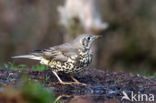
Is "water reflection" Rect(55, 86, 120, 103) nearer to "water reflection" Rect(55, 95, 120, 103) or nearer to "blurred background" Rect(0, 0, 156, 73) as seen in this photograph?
"water reflection" Rect(55, 95, 120, 103)

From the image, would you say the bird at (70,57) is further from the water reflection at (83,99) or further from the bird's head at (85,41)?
the water reflection at (83,99)

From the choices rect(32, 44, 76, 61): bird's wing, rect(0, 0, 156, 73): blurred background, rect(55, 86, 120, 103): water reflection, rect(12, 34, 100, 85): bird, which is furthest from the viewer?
rect(0, 0, 156, 73): blurred background

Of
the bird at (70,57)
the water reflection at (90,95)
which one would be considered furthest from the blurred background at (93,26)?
the water reflection at (90,95)

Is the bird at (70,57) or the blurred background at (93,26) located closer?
the bird at (70,57)

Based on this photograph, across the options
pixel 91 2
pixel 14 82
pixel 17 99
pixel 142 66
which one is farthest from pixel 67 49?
pixel 142 66

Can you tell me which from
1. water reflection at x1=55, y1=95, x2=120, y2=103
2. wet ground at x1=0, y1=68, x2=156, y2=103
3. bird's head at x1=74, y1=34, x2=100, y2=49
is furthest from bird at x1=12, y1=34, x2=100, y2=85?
water reflection at x1=55, y1=95, x2=120, y2=103

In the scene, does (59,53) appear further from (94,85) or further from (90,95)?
(90,95)

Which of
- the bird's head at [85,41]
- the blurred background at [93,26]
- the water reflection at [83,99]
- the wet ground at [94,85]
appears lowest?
the water reflection at [83,99]
